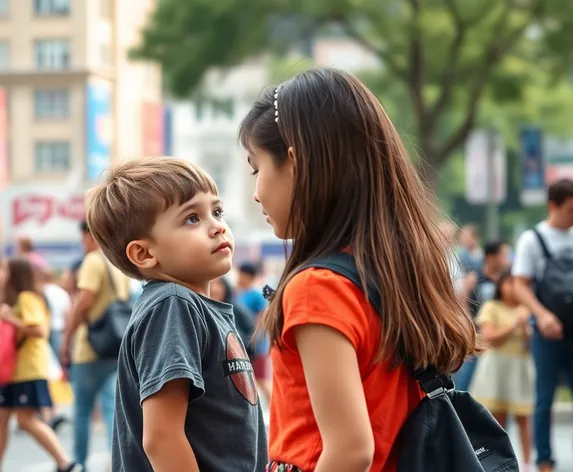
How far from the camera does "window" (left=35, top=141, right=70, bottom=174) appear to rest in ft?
208

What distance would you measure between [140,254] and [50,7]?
1800 inches

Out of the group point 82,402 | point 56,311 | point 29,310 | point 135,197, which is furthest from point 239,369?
point 56,311

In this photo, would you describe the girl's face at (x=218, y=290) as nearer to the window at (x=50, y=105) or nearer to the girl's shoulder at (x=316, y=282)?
the girl's shoulder at (x=316, y=282)

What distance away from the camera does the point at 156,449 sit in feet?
9.18

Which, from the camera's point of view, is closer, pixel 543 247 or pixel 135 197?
pixel 135 197

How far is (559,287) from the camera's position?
7.72 metres

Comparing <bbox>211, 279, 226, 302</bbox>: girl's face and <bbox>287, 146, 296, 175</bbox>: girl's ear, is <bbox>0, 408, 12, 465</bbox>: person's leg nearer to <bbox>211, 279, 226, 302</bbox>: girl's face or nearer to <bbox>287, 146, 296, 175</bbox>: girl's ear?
<bbox>211, 279, 226, 302</bbox>: girl's face

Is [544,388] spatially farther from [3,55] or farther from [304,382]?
[3,55]

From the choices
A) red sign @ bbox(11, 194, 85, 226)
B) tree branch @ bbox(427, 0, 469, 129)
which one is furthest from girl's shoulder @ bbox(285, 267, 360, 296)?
red sign @ bbox(11, 194, 85, 226)

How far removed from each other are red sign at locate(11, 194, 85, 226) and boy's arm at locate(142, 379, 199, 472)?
919 inches

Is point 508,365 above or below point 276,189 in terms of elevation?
below

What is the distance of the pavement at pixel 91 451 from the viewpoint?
373 inches

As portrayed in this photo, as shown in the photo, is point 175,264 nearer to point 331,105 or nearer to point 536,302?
point 331,105

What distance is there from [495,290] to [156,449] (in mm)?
6476
